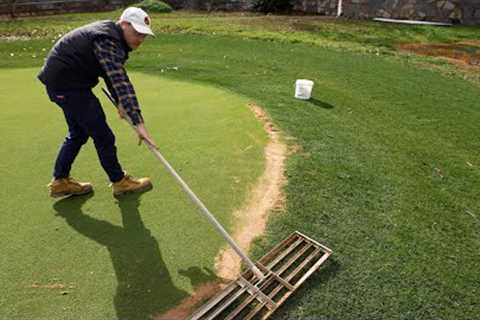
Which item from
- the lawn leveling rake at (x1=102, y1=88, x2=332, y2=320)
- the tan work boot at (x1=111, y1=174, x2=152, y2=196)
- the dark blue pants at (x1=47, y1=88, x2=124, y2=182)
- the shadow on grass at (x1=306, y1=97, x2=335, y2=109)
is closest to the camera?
the lawn leveling rake at (x1=102, y1=88, x2=332, y2=320)

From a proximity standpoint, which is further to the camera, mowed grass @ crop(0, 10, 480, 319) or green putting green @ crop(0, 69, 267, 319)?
mowed grass @ crop(0, 10, 480, 319)

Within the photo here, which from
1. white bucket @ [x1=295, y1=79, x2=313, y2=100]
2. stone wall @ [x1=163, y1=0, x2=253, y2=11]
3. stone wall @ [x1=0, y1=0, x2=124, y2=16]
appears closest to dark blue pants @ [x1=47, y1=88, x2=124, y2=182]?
white bucket @ [x1=295, y1=79, x2=313, y2=100]

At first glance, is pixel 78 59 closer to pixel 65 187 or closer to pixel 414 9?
pixel 65 187

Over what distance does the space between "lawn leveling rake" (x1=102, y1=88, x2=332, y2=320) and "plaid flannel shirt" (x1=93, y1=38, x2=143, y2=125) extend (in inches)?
12.9

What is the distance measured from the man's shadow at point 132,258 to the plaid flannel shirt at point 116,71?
3.03 ft

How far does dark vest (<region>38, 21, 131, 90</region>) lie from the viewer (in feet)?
10.0

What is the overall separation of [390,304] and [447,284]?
521 millimetres

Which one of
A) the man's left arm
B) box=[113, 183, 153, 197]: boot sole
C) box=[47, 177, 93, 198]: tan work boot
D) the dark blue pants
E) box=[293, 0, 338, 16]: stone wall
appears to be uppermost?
box=[293, 0, 338, 16]: stone wall

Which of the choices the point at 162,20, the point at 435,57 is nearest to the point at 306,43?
the point at 435,57

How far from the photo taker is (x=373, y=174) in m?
4.31

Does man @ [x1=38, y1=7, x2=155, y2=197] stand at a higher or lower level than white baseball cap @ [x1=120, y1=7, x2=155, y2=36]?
lower

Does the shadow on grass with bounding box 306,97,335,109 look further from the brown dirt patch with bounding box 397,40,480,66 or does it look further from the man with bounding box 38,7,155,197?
the brown dirt patch with bounding box 397,40,480,66

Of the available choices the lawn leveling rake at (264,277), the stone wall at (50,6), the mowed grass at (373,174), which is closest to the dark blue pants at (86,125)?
the lawn leveling rake at (264,277)

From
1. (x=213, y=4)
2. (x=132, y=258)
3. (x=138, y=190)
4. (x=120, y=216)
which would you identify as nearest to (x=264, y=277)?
(x=132, y=258)
